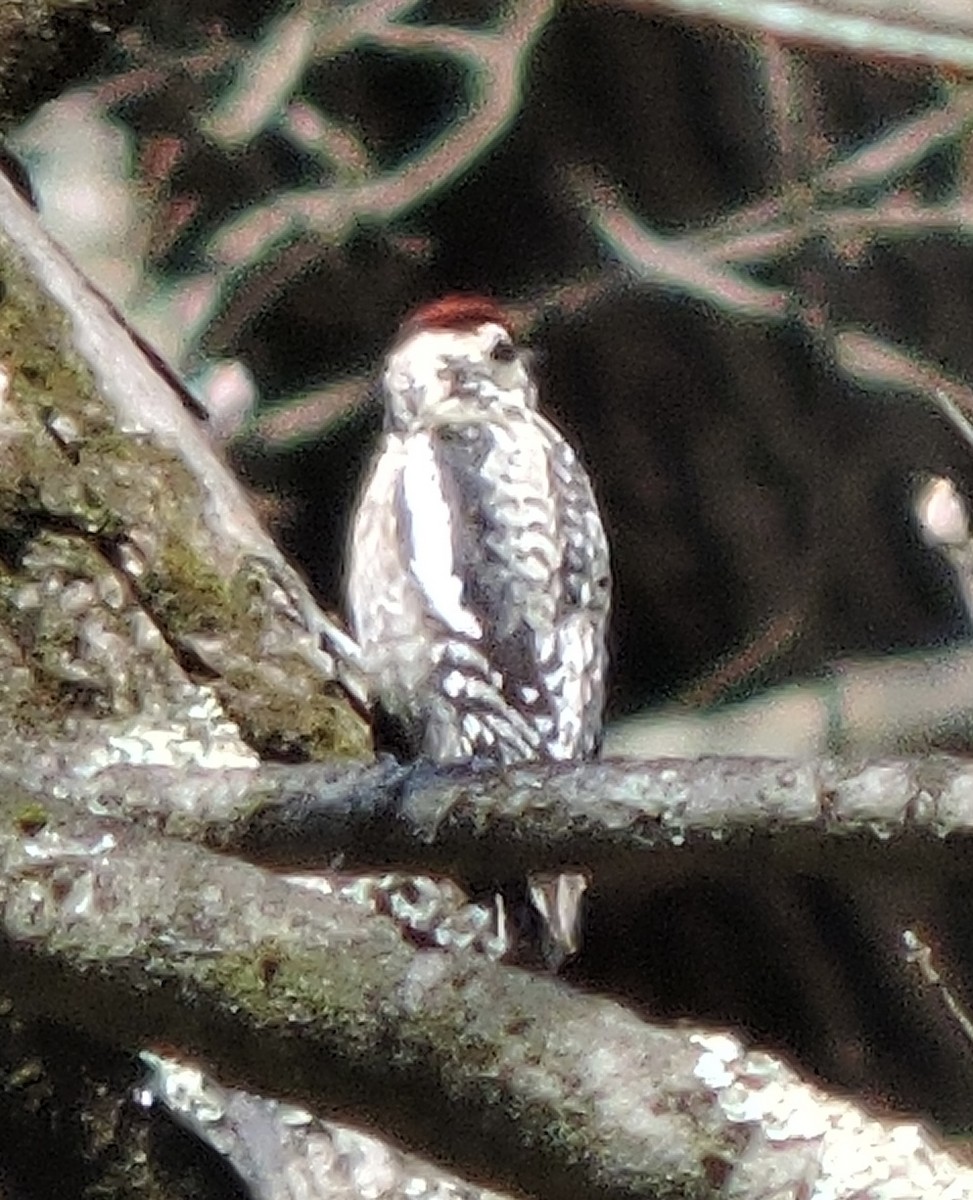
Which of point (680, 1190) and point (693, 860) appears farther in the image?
point (693, 860)

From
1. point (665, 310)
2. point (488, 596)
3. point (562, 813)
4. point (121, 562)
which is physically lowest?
point (665, 310)

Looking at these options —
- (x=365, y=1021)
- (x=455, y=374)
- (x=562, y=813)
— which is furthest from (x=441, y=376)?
(x=365, y=1021)

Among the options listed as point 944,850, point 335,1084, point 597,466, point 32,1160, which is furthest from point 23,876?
point 597,466

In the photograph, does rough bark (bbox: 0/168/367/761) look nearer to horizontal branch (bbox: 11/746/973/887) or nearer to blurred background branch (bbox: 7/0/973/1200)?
horizontal branch (bbox: 11/746/973/887)

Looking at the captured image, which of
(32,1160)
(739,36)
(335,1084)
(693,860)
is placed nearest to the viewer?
(335,1084)

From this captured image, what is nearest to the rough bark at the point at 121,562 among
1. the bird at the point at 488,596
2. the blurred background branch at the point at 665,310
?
the bird at the point at 488,596

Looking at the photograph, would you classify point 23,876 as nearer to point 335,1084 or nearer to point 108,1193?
point 335,1084

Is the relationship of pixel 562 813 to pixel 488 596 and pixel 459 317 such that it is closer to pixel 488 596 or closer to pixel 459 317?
pixel 488 596
